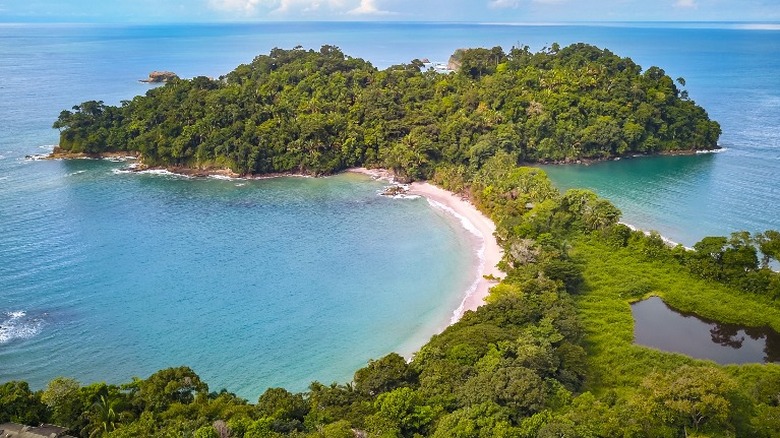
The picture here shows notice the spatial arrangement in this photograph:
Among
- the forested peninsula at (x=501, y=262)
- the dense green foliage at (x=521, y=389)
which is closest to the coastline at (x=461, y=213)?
the forested peninsula at (x=501, y=262)

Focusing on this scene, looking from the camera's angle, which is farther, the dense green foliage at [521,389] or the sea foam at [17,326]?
the sea foam at [17,326]

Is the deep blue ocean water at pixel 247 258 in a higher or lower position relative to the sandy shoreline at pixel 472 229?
lower

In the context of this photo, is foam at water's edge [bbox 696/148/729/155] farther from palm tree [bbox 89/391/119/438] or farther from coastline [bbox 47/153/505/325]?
palm tree [bbox 89/391/119/438]

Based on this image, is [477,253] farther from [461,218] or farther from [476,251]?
[461,218]

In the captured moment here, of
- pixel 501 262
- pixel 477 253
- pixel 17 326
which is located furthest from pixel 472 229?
pixel 17 326

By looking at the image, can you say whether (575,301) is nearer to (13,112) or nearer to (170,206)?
(170,206)

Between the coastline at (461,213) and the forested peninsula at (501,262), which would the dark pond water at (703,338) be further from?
the coastline at (461,213)
